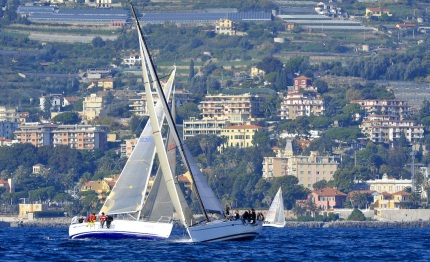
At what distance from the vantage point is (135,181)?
238 ft

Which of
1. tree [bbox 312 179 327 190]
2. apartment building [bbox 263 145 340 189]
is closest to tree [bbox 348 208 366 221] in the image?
tree [bbox 312 179 327 190]

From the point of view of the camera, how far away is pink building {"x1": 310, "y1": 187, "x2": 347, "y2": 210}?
165925 mm

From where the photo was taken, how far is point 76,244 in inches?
2820

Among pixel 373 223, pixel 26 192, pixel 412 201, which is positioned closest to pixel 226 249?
pixel 373 223

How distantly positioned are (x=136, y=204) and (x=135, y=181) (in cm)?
116

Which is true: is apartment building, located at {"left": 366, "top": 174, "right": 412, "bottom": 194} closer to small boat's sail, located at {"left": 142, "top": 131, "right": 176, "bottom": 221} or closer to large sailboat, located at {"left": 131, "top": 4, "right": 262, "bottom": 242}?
small boat's sail, located at {"left": 142, "top": 131, "right": 176, "bottom": 221}

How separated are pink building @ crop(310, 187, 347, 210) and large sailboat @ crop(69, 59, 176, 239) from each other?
92.6m

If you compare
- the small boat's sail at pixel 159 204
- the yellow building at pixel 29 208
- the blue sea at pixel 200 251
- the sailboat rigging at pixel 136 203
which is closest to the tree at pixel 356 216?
the yellow building at pixel 29 208

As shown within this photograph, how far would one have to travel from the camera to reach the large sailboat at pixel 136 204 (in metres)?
70.9

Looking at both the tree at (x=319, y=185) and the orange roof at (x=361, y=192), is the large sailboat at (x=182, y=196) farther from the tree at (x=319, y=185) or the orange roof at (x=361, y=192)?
the tree at (x=319, y=185)

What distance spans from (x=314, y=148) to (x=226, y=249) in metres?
127

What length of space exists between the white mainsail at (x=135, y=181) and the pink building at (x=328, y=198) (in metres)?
92.1

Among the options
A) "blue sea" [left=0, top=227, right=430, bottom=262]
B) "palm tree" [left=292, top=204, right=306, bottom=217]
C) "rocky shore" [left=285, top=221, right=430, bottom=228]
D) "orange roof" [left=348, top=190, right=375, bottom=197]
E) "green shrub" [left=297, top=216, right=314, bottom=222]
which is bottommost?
"rocky shore" [left=285, top=221, right=430, bottom=228]

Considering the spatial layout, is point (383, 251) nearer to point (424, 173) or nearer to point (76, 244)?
point (76, 244)
